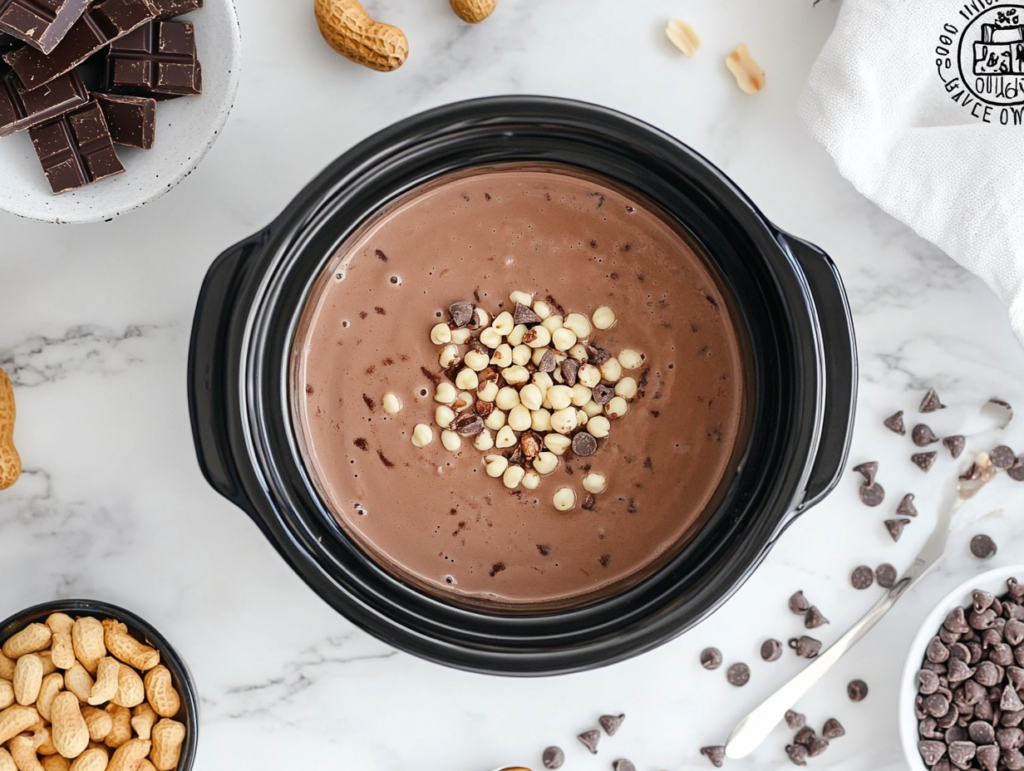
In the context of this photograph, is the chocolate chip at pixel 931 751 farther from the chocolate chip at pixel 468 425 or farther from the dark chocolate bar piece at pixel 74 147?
the dark chocolate bar piece at pixel 74 147

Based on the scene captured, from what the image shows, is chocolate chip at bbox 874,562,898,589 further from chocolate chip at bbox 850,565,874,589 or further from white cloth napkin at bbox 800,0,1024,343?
white cloth napkin at bbox 800,0,1024,343

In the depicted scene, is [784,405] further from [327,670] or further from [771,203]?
[327,670]

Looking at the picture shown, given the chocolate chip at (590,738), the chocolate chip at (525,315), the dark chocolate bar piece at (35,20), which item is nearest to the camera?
the dark chocolate bar piece at (35,20)

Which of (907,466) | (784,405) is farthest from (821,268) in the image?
(907,466)

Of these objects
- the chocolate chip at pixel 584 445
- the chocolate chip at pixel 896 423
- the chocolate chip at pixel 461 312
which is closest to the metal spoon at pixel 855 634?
the chocolate chip at pixel 896 423

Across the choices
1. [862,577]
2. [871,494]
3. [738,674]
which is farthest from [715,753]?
[871,494]

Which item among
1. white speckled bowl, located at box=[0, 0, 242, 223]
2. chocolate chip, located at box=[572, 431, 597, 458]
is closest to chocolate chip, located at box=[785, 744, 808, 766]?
chocolate chip, located at box=[572, 431, 597, 458]
